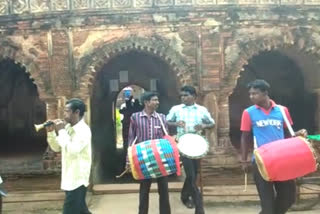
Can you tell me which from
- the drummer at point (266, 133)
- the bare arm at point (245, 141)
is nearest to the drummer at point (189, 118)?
A: the bare arm at point (245, 141)

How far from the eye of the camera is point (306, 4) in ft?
28.0

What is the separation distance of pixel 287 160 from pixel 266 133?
453mm

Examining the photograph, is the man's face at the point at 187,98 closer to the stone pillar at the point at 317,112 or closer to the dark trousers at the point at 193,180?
the dark trousers at the point at 193,180

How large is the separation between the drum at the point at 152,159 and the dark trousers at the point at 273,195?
98cm

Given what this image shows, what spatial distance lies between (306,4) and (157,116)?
454cm

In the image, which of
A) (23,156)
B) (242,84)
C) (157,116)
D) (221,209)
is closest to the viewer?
(157,116)

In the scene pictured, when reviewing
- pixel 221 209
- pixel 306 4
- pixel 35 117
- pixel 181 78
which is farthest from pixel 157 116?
pixel 35 117

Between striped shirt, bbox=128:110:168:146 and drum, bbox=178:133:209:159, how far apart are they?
1.08 ft

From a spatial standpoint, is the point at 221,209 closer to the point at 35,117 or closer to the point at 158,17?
the point at 158,17

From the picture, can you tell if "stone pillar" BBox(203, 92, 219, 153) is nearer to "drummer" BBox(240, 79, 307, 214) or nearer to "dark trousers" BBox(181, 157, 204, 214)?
"dark trousers" BBox(181, 157, 204, 214)

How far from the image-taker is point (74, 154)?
4398 mm

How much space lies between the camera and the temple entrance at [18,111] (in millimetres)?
12078

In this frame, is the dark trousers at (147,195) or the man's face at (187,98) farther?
the man's face at (187,98)

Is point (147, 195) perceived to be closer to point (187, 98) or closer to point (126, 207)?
point (187, 98)
